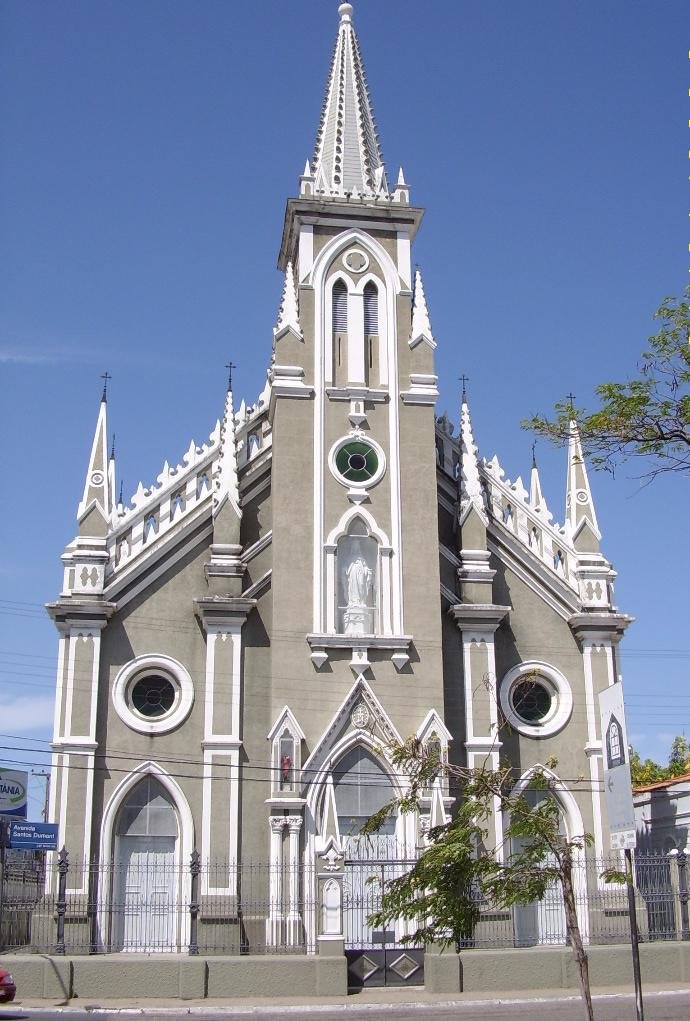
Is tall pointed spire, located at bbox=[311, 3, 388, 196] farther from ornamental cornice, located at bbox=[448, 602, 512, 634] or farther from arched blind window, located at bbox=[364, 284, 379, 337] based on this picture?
ornamental cornice, located at bbox=[448, 602, 512, 634]

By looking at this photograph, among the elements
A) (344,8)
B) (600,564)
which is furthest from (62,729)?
(344,8)

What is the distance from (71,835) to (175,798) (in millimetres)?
2711

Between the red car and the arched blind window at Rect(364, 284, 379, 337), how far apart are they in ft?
65.6

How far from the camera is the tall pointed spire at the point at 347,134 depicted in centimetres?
3725

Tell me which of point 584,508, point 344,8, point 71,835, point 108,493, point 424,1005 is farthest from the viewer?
point 344,8

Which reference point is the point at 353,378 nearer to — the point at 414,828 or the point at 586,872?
the point at 414,828

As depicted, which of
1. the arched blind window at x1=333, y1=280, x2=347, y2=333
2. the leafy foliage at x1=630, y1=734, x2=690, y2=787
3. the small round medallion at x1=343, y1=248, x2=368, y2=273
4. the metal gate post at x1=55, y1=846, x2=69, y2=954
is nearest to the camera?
the metal gate post at x1=55, y1=846, x2=69, y2=954

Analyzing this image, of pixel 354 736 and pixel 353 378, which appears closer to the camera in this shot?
pixel 354 736

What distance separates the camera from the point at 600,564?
1384 inches

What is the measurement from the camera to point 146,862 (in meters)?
30.8

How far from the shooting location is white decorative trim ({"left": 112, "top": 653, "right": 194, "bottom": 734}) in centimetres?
3159

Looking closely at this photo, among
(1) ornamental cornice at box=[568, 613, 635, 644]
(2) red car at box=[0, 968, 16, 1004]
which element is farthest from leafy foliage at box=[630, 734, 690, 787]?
(2) red car at box=[0, 968, 16, 1004]

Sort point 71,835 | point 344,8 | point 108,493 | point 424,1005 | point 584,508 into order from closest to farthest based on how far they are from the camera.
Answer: point 424,1005 → point 71,835 → point 108,493 → point 584,508 → point 344,8

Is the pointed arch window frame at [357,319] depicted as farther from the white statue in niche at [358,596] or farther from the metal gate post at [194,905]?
the metal gate post at [194,905]
